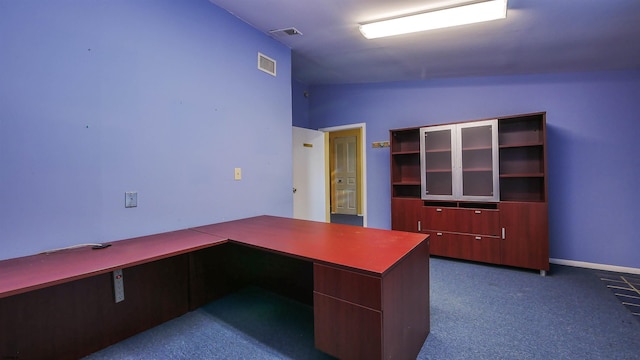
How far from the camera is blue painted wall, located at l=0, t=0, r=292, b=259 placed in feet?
4.94

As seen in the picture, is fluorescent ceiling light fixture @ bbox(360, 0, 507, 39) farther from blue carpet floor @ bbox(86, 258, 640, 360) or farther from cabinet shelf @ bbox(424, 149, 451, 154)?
blue carpet floor @ bbox(86, 258, 640, 360)

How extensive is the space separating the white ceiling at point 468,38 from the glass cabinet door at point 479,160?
0.78 meters

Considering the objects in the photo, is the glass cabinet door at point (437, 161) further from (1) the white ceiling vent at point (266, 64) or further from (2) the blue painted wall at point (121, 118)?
(2) the blue painted wall at point (121, 118)

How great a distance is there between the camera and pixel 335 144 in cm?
740

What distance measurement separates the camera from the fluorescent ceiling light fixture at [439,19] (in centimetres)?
208

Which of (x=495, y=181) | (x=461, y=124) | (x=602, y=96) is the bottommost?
(x=495, y=181)

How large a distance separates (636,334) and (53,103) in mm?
4100

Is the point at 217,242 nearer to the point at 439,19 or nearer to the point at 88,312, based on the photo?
the point at 88,312

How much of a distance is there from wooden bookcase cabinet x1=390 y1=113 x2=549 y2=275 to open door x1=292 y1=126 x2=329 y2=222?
1.35 metres

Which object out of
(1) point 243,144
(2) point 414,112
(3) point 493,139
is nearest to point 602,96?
→ (3) point 493,139

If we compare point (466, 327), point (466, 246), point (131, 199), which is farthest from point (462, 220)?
point (131, 199)

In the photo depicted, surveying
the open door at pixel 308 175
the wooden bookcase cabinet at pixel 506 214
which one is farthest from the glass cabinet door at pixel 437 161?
the open door at pixel 308 175

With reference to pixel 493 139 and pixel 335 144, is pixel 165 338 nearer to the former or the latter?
pixel 493 139

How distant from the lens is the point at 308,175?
4.39 metres
